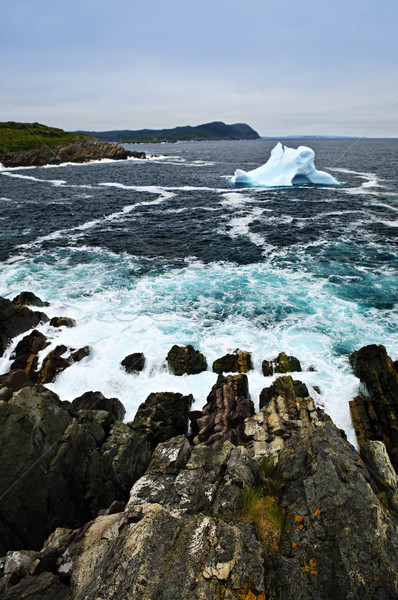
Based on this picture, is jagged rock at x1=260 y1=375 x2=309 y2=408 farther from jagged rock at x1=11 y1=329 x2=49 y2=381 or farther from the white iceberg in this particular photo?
the white iceberg

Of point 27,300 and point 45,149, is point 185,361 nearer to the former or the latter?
point 27,300

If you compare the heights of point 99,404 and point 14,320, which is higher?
point 14,320

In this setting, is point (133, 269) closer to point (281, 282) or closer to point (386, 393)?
point (281, 282)

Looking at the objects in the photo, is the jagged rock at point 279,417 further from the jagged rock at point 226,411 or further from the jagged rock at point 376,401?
the jagged rock at point 376,401

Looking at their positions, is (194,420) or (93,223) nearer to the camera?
(194,420)

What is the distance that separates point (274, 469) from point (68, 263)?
29843 mm

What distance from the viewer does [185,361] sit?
62.3 ft

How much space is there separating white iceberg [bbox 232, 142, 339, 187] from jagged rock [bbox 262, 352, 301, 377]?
65.7m

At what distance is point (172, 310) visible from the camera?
973 inches

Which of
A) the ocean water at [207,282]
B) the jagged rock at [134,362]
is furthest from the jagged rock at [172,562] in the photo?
the jagged rock at [134,362]

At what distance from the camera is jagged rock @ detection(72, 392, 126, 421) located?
598 inches

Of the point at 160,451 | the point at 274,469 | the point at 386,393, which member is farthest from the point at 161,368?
the point at 386,393

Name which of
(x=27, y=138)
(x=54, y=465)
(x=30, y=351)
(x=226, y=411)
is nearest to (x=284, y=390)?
(x=226, y=411)

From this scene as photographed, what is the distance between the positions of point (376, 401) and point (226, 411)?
7656mm
